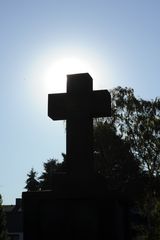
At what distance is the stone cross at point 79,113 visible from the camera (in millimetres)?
9922

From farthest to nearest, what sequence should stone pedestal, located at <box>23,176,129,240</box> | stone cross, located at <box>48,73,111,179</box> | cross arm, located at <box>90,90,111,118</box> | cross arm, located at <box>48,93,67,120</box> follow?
cross arm, located at <box>48,93,67,120</box>
cross arm, located at <box>90,90,111,118</box>
stone cross, located at <box>48,73,111,179</box>
stone pedestal, located at <box>23,176,129,240</box>

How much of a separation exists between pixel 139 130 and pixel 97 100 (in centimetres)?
2656

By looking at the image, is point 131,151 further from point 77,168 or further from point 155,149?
point 77,168

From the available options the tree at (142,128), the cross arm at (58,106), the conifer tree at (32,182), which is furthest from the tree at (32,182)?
the cross arm at (58,106)

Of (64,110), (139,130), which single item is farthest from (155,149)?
(64,110)

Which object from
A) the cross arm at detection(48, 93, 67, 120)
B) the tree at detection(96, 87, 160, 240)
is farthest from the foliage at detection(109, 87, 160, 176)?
the cross arm at detection(48, 93, 67, 120)

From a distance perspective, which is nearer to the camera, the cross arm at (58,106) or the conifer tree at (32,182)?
the cross arm at (58,106)

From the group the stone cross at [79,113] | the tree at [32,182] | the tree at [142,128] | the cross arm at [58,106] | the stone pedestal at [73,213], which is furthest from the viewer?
the tree at [32,182]

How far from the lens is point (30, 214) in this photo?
30.3 feet

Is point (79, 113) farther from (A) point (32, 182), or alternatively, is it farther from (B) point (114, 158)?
(A) point (32, 182)

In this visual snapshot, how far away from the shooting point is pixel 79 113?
1029 centimetres

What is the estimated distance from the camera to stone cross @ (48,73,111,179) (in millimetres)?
9922

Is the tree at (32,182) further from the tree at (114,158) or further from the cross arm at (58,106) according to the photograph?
the cross arm at (58,106)

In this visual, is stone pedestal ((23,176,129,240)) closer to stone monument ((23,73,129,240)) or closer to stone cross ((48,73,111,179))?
stone monument ((23,73,129,240))
